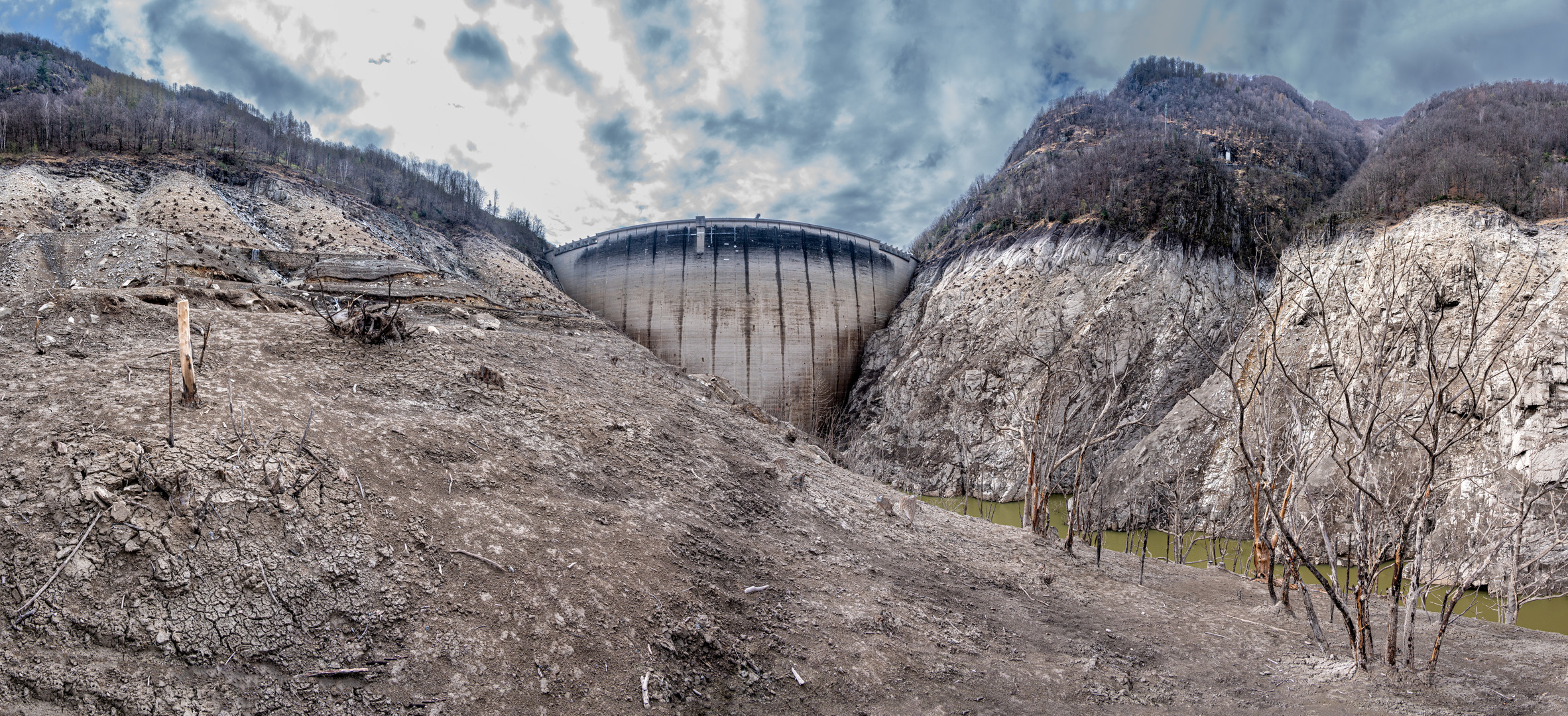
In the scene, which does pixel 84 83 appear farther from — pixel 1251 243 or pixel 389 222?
pixel 1251 243

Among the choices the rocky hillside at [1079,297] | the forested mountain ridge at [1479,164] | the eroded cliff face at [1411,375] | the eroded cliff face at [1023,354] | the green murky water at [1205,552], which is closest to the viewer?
the green murky water at [1205,552]

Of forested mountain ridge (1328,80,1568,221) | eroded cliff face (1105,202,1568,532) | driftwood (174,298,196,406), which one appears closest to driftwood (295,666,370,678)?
driftwood (174,298,196,406)

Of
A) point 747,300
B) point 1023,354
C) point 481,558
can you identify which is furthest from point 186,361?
point 1023,354

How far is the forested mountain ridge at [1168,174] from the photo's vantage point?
32.2 metres

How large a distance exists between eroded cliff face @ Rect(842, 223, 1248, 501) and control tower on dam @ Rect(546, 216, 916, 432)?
278 centimetres

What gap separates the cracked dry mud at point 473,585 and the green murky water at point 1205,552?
2.04 m

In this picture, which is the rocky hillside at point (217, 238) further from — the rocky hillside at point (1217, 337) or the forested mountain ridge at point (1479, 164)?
the forested mountain ridge at point (1479, 164)

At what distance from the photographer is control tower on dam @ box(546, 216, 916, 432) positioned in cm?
3494

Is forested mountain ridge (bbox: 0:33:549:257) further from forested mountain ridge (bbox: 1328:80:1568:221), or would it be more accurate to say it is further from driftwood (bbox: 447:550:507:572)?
forested mountain ridge (bbox: 1328:80:1568:221)

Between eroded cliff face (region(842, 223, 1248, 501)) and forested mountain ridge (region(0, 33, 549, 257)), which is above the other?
forested mountain ridge (region(0, 33, 549, 257))

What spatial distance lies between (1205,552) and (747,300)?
23.0m

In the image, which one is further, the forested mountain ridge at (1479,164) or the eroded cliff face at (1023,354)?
the eroded cliff face at (1023,354)

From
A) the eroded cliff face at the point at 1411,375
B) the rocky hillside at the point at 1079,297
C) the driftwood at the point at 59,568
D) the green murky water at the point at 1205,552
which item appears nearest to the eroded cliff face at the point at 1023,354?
the rocky hillside at the point at 1079,297

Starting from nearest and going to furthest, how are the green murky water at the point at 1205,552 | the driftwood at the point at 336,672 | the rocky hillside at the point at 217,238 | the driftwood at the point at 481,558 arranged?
the driftwood at the point at 336,672 → the driftwood at the point at 481,558 → the rocky hillside at the point at 217,238 → the green murky water at the point at 1205,552
